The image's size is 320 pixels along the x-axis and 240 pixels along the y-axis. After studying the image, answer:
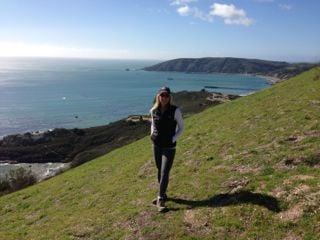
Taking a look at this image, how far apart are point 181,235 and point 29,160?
2719 inches

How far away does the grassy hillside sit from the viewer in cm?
1150

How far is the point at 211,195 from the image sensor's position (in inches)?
542

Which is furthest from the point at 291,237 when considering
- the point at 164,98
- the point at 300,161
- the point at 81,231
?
the point at 81,231

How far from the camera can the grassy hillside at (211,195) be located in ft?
37.7

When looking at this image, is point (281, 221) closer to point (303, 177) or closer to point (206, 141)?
point (303, 177)

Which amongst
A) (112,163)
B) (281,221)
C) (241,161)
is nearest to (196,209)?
(281,221)

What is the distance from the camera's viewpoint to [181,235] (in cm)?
1154

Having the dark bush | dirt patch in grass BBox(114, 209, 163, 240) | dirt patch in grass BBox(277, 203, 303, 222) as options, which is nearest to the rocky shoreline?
the dark bush

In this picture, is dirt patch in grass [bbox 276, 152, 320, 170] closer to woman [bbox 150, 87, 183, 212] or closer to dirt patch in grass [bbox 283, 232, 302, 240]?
woman [bbox 150, 87, 183, 212]

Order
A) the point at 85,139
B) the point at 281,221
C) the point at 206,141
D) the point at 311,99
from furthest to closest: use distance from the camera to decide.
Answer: the point at 85,139, the point at 311,99, the point at 206,141, the point at 281,221

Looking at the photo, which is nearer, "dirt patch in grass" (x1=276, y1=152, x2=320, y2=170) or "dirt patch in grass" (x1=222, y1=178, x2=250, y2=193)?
"dirt patch in grass" (x1=222, y1=178, x2=250, y2=193)

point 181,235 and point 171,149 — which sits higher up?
point 171,149

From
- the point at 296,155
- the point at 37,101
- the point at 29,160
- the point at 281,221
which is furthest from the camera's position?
the point at 37,101

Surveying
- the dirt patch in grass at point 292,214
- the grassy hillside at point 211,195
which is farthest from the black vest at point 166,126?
the dirt patch in grass at point 292,214
